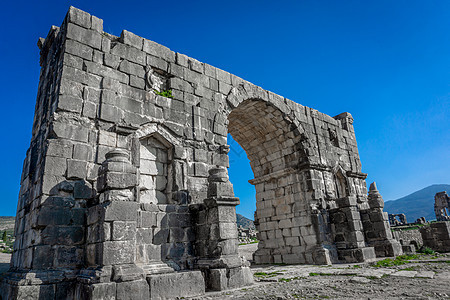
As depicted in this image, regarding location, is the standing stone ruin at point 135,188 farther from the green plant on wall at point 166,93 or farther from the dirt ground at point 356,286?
the dirt ground at point 356,286

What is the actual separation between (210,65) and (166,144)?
297 centimetres

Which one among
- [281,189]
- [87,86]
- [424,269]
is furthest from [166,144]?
[424,269]

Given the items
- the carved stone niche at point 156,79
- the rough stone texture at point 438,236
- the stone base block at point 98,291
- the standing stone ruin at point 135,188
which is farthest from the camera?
the rough stone texture at point 438,236

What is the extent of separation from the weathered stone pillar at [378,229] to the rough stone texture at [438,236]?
203 centimetres

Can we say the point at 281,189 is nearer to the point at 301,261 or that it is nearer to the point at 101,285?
the point at 301,261

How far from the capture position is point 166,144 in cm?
716

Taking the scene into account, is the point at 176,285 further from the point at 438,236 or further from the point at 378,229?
the point at 438,236

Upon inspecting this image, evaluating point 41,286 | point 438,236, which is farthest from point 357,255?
point 41,286

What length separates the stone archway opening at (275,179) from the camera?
411 inches

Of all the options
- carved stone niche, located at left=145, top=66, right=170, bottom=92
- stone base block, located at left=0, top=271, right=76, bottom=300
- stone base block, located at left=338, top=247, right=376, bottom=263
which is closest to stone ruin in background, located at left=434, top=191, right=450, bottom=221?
stone base block, located at left=338, top=247, right=376, bottom=263

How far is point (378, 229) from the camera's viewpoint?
34.4ft

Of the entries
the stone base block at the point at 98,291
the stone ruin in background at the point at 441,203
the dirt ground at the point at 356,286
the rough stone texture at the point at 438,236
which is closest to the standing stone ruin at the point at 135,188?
the stone base block at the point at 98,291

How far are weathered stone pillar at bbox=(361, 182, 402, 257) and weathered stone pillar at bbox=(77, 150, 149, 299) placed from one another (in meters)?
8.52

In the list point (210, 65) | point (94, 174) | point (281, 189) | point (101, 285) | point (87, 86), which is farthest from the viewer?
point (281, 189)
